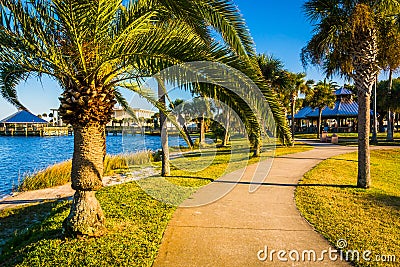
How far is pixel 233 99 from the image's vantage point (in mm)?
4621

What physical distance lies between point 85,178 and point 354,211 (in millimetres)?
6033

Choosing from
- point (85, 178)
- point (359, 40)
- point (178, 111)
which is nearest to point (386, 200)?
point (359, 40)

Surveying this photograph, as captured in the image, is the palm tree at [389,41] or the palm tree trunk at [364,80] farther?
the palm tree at [389,41]

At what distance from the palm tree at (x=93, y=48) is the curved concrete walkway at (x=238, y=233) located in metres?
1.61

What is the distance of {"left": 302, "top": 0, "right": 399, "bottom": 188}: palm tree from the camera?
8.53m

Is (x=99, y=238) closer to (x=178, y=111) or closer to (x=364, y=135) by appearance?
(x=178, y=111)

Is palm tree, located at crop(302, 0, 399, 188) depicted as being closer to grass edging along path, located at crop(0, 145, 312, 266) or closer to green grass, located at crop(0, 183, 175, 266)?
grass edging along path, located at crop(0, 145, 312, 266)

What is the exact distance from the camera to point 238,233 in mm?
5285

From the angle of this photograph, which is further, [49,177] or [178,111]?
[49,177]

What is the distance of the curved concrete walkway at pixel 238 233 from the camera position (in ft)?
14.0

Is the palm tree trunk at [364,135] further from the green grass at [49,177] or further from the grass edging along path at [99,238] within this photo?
the green grass at [49,177]

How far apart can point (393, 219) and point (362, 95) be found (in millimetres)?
4150

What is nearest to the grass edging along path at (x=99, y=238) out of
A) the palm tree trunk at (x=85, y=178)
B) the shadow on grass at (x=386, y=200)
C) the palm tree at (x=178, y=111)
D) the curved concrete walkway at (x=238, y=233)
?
the palm tree trunk at (x=85, y=178)

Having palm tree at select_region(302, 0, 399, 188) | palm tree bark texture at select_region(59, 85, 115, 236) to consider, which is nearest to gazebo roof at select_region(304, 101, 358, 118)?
palm tree at select_region(302, 0, 399, 188)
